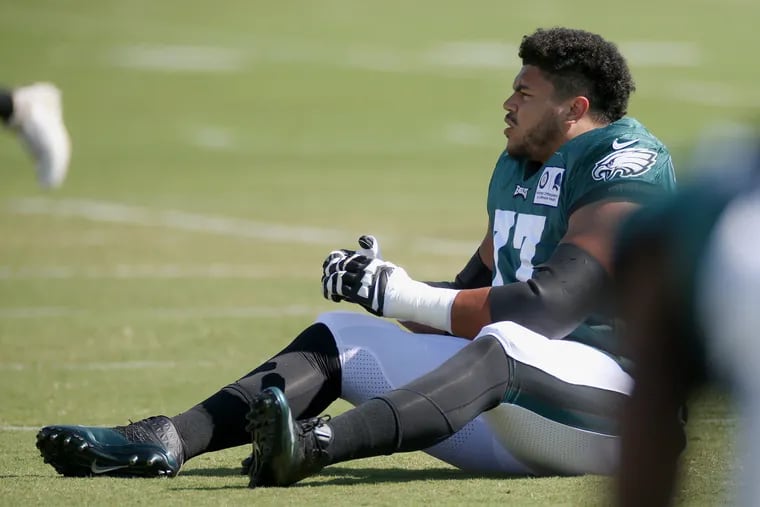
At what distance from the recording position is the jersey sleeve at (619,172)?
14.8 feet

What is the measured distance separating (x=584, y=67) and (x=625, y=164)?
1.69 feet

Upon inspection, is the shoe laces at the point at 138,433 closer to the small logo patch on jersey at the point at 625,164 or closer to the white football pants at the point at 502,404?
the white football pants at the point at 502,404

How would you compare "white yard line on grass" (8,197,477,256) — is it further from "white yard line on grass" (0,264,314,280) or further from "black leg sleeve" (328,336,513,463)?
"black leg sleeve" (328,336,513,463)

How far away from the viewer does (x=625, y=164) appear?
4.57 metres

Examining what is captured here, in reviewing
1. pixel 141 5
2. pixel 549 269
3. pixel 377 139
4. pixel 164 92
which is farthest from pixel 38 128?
pixel 141 5

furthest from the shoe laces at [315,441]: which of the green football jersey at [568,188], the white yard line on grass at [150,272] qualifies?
the white yard line on grass at [150,272]

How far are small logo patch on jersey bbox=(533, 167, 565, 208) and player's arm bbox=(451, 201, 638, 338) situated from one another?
23 cm

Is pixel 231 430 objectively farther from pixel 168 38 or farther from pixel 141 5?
pixel 141 5

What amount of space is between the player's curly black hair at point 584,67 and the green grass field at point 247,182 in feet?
1.20

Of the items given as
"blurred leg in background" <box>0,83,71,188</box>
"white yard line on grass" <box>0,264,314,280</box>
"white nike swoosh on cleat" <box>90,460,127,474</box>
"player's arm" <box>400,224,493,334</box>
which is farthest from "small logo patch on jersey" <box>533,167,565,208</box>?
"white yard line on grass" <box>0,264,314,280</box>

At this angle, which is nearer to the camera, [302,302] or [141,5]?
[302,302]

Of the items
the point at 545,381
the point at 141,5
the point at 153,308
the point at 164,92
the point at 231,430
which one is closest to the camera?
the point at 545,381

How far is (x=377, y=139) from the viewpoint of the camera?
77.9 ft

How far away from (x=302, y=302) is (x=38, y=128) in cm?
328
